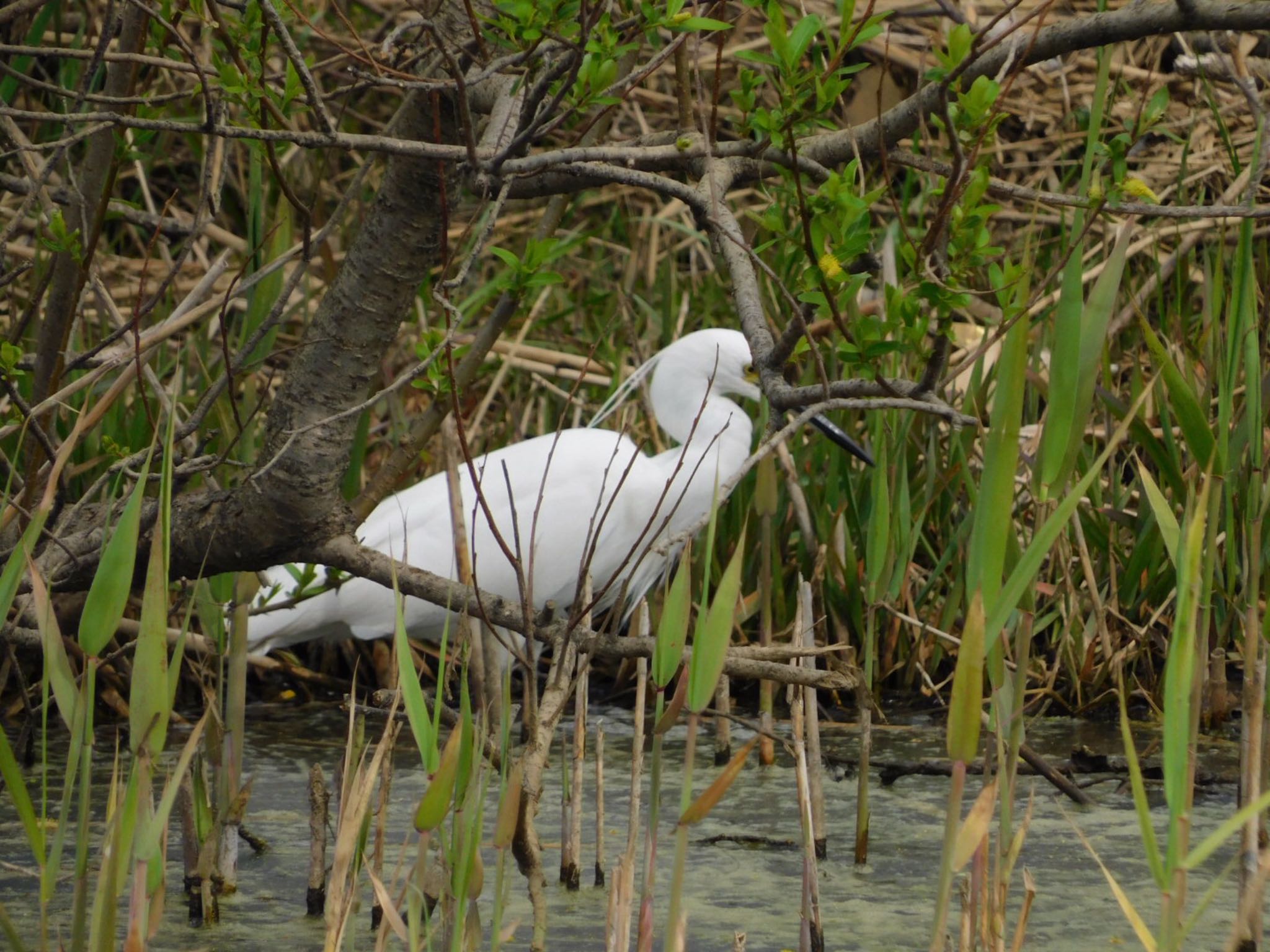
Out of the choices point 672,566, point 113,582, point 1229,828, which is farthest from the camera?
point 672,566

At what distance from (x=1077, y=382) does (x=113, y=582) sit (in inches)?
28.9

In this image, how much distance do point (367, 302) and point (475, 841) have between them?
2.51 feet

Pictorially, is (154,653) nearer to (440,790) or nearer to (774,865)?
(440,790)

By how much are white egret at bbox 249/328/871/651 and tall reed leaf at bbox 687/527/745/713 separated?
176 centimetres

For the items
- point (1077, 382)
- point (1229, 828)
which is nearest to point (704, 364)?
point (1077, 382)

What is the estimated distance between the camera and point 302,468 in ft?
5.96

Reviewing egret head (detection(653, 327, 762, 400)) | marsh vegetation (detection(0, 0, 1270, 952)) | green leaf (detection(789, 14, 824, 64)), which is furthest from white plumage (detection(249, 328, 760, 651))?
green leaf (detection(789, 14, 824, 64))

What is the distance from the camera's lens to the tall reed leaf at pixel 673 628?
3.93 ft

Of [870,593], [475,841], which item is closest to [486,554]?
[870,593]

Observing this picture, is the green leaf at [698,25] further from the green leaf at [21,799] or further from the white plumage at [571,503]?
the white plumage at [571,503]

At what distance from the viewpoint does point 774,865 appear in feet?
6.98

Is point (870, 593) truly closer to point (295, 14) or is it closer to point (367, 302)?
point (367, 302)

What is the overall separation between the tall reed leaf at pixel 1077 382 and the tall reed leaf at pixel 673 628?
302 millimetres

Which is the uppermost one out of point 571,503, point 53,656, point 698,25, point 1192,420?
point 698,25
